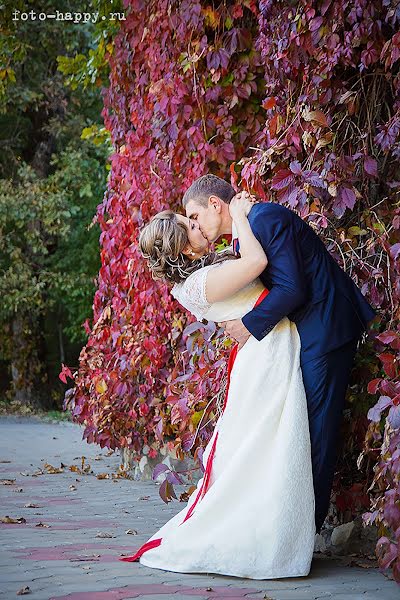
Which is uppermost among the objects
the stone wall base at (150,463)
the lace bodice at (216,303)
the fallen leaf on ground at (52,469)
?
the lace bodice at (216,303)

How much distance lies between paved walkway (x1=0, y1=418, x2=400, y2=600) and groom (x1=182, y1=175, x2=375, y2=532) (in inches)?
17.9

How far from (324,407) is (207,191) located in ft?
3.47

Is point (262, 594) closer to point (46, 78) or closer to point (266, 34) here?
point (266, 34)

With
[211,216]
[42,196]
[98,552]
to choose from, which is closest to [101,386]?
[98,552]

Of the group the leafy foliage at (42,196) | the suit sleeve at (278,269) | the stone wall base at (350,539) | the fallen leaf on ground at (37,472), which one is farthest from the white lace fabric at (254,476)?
the leafy foliage at (42,196)

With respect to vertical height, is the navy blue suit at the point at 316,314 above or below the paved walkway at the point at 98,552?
above

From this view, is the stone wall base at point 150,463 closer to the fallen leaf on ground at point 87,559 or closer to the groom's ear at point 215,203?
the fallen leaf on ground at point 87,559

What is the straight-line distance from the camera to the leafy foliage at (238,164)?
14.2ft

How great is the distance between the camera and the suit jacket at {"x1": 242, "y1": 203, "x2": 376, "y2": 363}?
393 centimetres

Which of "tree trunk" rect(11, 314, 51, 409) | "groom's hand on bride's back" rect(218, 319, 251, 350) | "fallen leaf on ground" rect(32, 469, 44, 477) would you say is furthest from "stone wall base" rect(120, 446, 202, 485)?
"tree trunk" rect(11, 314, 51, 409)

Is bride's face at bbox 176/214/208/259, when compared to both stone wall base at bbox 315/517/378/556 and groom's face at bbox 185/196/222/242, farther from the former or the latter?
stone wall base at bbox 315/517/378/556

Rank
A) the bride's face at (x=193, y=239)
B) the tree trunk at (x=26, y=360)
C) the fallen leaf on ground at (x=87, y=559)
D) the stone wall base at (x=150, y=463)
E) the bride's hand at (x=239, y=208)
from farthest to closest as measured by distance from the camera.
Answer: the tree trunk at (x=26, y=360) → the stone wall base at (x=150, y=463) → the fallen leaf on ground at (x=87, y=559) → the bride's face at (x=193, y=239) → the bride's hand at (x=239, y=208)

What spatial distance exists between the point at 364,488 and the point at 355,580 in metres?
0.56

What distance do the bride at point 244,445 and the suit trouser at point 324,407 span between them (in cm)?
6
